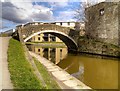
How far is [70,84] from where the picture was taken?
8.34m

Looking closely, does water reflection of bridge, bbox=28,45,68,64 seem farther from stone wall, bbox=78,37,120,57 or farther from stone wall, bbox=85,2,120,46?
stone wall, bbox=85,2,120,46

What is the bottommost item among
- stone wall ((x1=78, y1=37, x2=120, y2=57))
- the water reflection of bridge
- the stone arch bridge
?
the water reflection of bridge

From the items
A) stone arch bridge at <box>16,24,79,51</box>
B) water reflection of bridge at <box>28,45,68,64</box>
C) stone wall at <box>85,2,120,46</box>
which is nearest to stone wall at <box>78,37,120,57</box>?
stone wall at <box>85,2,120,46</box>

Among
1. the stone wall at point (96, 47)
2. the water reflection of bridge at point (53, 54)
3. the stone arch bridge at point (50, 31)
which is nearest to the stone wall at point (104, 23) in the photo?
the stone wall at point (96, 47)

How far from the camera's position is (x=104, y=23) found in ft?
76.8

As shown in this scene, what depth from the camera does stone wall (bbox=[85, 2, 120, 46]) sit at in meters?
21.7

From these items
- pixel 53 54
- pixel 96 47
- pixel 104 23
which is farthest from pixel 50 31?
pixel 104 23

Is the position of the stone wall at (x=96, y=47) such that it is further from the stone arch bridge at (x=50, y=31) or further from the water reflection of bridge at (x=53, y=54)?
the water reflection of bridge at (x=53, y=54)

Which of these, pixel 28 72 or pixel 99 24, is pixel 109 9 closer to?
pixel 99 24

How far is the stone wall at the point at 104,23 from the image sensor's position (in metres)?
21.7

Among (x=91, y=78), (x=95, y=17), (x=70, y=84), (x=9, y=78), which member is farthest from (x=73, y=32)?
(x=9, y=78)

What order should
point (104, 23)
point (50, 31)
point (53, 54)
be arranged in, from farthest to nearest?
1. point (53, 54)
2. point (50, 31)
3. point (104, 23)

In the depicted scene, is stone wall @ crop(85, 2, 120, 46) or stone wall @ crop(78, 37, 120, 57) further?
stone wall @ crop(85, 2, 120, 46)

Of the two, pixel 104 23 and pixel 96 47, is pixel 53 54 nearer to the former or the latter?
pixel 96 47
